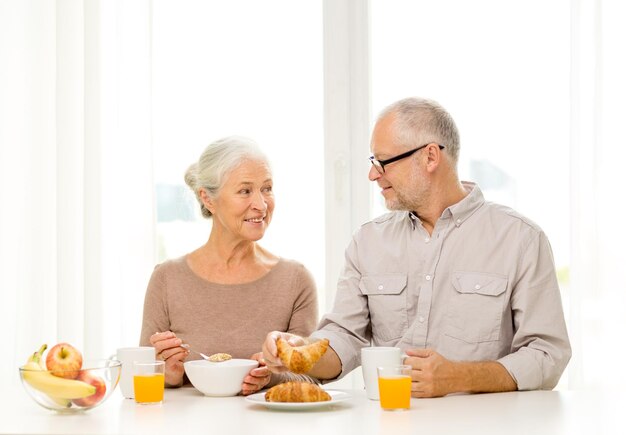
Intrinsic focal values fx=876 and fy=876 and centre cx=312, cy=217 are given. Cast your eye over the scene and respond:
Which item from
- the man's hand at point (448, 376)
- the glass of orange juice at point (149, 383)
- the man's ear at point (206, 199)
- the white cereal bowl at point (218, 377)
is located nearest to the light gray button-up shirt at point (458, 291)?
the man's hand at point (448, 376)

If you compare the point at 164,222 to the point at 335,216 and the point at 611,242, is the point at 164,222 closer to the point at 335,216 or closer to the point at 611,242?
the point at 335,216

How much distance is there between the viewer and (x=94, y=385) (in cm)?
201

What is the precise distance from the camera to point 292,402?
204cm

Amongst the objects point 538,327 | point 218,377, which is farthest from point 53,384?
point 538,327

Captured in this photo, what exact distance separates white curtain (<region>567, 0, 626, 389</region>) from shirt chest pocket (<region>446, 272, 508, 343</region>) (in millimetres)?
789

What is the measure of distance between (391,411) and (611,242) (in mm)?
1557

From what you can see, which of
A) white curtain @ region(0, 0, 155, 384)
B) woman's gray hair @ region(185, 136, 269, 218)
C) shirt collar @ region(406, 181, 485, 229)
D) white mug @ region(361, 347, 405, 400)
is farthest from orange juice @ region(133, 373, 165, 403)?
white curtain @ region(0, 0, 155, 384)

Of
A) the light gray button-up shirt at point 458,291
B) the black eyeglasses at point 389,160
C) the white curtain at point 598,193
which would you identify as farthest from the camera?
the white curtain at point 598,193

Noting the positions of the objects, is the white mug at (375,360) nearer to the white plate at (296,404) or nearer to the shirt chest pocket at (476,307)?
the white plate at (296,404)

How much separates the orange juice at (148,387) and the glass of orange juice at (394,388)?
563 millimetres

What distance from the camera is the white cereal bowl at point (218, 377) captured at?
2285 millimetres

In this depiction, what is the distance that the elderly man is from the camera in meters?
2.54

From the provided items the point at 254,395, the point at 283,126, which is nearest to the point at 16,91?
the point at 283,126

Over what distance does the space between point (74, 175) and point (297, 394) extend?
1982 millimetres
